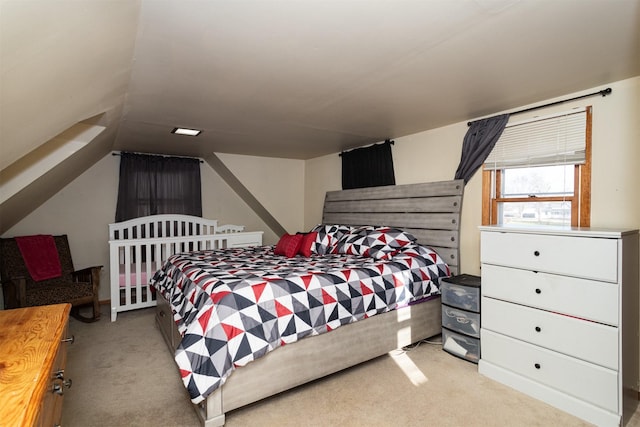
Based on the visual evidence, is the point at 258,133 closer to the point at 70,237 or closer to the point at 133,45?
the point at 133,45

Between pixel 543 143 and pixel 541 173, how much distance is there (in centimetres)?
26

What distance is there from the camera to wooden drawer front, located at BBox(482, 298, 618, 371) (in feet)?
6.24

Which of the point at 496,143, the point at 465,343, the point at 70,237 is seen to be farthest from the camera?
the point at 70,237

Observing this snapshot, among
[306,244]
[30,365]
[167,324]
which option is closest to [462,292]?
[306,244]

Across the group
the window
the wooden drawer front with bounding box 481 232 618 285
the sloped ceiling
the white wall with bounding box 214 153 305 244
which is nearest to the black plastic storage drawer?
the wooden drawer front with bounding box 481 232 618 285

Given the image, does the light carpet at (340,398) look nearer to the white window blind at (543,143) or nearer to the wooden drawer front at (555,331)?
the wooden drawer front at (555,331)

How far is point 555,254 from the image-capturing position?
212 cm

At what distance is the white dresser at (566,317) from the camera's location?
1.89 meters

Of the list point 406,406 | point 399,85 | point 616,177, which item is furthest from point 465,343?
point 399,85

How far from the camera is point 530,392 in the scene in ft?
7.23

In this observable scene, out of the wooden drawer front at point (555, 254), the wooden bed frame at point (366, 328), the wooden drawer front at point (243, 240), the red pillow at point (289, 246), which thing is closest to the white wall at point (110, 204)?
the wooden drawer front at point (243, 240)

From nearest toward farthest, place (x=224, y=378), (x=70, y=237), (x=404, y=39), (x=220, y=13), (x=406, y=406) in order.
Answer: (x=220, y=13), (x=404, y=39), (x=224, y=378), (x=406, y=406), (x=70, y=237)

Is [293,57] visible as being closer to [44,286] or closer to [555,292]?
[555,292]

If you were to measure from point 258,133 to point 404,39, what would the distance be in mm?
2395
